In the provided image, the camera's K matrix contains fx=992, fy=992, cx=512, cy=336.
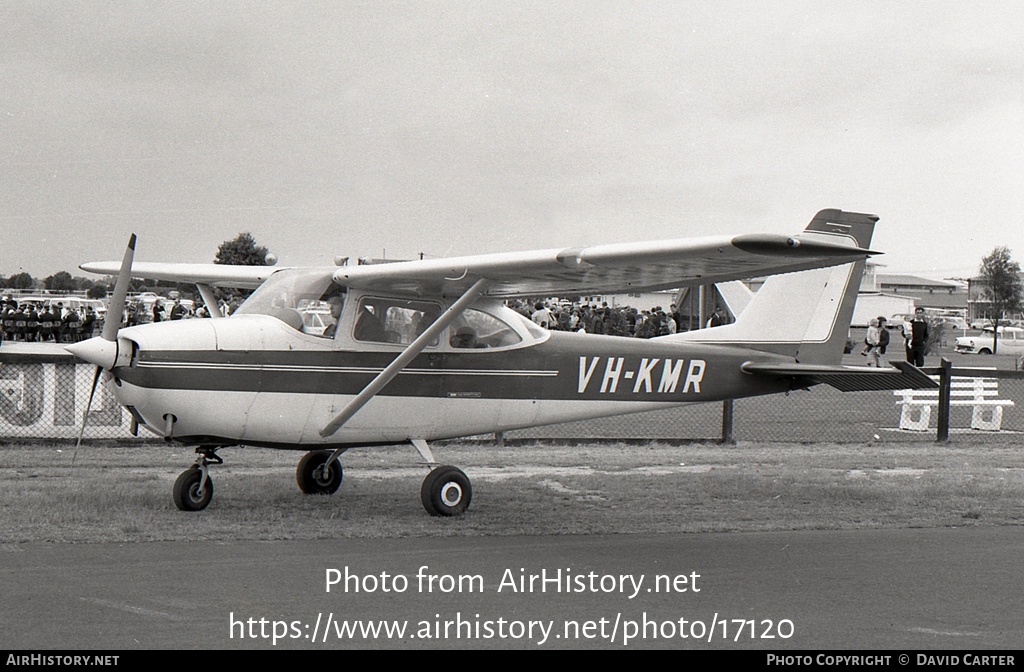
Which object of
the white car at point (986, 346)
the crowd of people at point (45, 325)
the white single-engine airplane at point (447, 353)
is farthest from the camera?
the white car at point (986, 346)

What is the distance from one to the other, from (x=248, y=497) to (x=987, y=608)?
6.22 m

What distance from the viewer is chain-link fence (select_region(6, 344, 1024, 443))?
12477 millimetres

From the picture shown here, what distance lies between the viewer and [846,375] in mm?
10102

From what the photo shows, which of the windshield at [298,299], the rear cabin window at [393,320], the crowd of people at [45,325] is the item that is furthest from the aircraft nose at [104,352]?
the crowd of people at [45,325]

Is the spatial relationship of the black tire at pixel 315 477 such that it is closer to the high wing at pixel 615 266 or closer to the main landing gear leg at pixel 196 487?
the main landing gear leg at pixel 196 487

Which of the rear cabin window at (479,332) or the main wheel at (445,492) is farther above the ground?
the rear cabin window at (479,332)

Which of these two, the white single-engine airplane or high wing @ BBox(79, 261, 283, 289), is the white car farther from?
high wing @ BBox(79, 261, 283, 289)

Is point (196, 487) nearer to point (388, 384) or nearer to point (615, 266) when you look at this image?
point (388, 384)

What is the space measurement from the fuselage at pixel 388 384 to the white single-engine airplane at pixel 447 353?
13mm

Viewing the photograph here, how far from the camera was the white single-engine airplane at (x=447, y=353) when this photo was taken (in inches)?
297

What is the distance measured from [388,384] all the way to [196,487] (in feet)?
5.92

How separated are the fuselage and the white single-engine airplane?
1 centimetres
